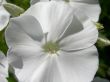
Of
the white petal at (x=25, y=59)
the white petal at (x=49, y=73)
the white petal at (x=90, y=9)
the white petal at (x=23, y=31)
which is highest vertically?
the white petal at (x=23, y=31)

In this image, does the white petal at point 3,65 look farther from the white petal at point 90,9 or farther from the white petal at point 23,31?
the white petal at point 90,9

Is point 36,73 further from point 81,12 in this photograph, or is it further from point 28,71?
point 81,12

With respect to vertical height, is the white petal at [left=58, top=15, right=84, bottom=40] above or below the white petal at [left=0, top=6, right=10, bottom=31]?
below

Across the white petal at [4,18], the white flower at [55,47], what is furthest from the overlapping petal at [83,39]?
the white petal at [4,18]

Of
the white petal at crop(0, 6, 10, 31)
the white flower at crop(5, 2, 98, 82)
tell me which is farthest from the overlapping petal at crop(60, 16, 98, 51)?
the white petal at crop(0, 6, 10, 31)

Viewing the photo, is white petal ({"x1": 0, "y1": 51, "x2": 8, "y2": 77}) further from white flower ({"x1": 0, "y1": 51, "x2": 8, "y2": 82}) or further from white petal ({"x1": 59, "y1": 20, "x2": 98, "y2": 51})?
white petal ({"x1": 59, "y1": 20, "x2": 98, "y2": 51})

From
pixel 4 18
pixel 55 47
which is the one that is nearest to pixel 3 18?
pixel 4 18

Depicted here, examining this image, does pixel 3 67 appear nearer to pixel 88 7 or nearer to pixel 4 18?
pixel 4 18

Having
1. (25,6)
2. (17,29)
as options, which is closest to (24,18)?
(17,29)
